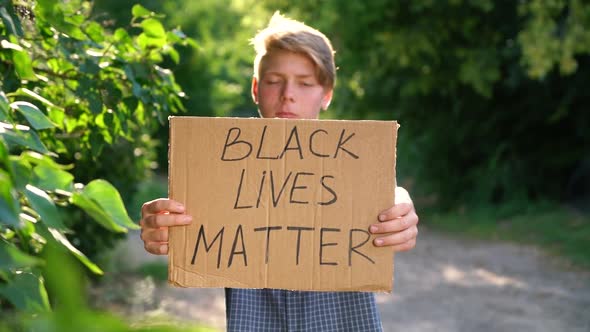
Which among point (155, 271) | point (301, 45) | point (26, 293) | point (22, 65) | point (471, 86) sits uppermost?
point (471, 86)

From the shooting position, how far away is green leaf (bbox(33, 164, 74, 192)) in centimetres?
115

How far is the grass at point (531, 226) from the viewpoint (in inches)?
417

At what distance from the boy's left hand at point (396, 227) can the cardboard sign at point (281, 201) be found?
0.02 m

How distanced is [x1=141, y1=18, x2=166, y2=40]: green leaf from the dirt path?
14.4ft

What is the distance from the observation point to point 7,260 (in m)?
0.89

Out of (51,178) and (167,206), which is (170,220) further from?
(51,178)

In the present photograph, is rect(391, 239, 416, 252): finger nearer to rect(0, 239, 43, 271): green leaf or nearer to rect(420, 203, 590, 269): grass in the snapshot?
rect(0, 239, 43, 271): green leaf

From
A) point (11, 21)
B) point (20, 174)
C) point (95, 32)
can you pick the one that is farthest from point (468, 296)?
point (20, 174)

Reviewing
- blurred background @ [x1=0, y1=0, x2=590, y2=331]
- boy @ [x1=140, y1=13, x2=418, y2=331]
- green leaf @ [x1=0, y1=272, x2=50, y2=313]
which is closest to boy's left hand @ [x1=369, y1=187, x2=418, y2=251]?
boy @ [x1=140, y1=13, x2=418, y2=331]

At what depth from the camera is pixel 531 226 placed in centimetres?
1229

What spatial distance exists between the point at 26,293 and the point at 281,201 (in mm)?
1138

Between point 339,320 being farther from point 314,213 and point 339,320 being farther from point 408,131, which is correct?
point 408,131

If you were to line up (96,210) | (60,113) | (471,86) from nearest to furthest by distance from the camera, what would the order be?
1. (96,210)
2. (60,113)
3. (471,86)

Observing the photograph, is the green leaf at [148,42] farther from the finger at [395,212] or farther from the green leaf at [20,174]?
the green leaf at [20,174]
